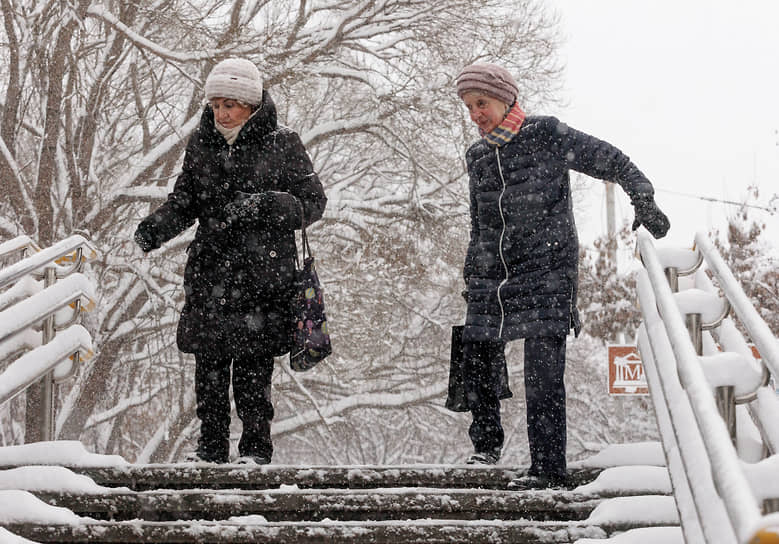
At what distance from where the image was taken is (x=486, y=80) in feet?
11.9

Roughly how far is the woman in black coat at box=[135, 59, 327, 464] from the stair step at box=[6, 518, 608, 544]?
0.83m

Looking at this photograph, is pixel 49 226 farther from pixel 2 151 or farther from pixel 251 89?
pixel 251 89

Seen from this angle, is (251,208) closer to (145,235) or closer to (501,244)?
(145,235)

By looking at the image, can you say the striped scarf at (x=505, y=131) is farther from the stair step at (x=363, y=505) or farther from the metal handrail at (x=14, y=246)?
the metal handrail at (x=14, y=246)

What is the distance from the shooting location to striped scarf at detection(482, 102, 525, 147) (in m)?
3.73

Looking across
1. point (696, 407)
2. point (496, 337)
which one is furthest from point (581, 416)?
point (696, 407)

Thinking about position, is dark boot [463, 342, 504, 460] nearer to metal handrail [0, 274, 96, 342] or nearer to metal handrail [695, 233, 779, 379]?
metal handrail [695, 233, 779, 379]

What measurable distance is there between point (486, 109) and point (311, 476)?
1.62 metres

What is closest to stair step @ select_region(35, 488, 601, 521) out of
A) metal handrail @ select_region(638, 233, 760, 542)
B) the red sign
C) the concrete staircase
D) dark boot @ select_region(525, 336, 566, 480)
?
the concrete staircase

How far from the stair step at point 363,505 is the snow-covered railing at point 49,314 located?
3.15 ft

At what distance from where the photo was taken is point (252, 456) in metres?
3.75

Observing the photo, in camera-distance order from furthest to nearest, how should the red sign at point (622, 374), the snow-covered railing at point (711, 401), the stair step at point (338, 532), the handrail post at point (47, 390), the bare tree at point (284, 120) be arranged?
the red sign at point (622, 374), the bare tree at point (284, 120), the handrail post at point (47, 390), the stair step at point (338, 532), the snow-covered railing at point (711, 401)

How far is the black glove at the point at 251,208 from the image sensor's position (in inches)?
147

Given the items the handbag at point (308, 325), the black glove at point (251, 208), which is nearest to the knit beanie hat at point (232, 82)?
the black glove at point (251, 208)
